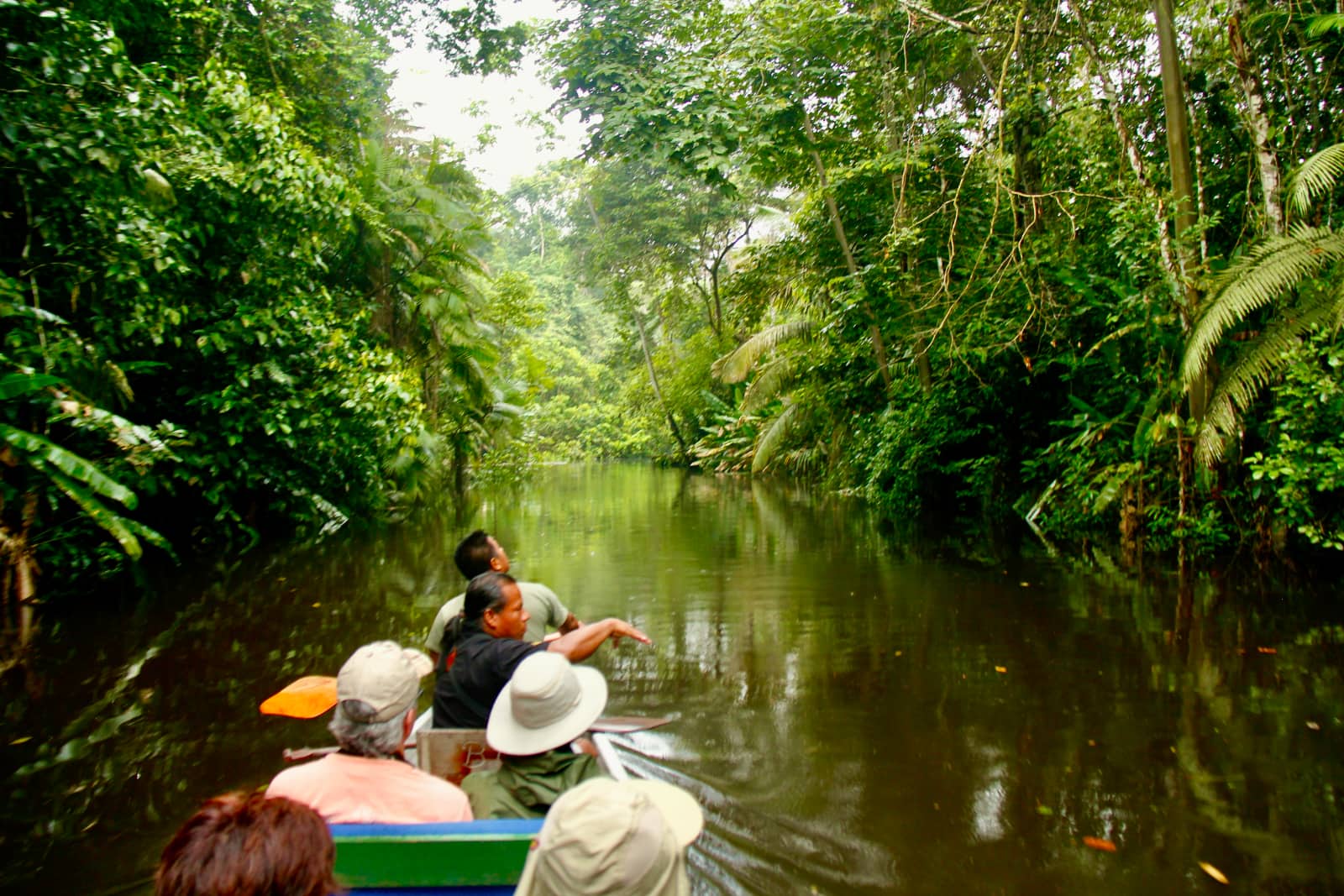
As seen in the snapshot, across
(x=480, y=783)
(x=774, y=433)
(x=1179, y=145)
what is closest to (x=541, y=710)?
(x=480, y=783)

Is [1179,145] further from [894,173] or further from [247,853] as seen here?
[247,853]

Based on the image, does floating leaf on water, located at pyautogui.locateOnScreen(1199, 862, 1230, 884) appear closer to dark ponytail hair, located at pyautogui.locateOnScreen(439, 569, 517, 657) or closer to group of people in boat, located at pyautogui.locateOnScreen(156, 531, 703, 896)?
group of people in boat, located at pyautogui.locateOnScreen(156, 531, 703, 896)

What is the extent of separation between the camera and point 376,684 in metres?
2.73

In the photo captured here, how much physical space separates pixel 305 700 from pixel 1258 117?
9.08m

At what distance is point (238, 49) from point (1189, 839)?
45.4 feet

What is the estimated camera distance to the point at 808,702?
518 centimetres

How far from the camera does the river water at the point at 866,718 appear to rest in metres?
3.37

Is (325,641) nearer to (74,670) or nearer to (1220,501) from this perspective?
(74,670)

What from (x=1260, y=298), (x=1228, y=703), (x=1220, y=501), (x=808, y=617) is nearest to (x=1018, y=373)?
(x=1220, y=501)

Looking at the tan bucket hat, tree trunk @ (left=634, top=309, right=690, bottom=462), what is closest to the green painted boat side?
the tan bucket hat

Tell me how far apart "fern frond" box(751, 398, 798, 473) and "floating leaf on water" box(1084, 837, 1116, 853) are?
16810 millimetres

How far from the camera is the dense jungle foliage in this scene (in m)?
7.23

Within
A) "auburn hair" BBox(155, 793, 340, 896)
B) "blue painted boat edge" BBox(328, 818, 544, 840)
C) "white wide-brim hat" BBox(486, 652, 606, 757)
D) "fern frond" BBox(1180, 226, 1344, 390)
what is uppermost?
"fern frond" BBox(1180, 226, 1344, 390)

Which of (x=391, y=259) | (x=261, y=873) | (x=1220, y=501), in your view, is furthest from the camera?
(x=391, y=259)
